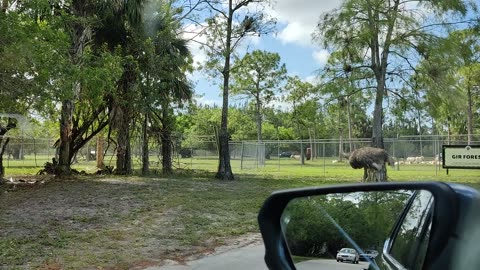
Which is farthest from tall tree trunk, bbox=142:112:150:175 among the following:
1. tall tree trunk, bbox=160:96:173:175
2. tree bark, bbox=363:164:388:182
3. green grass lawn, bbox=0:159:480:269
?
tree bark, bbox=363:164:388:182

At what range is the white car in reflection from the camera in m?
2.02

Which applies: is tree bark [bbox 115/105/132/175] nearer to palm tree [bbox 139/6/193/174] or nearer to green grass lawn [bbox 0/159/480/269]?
palm tree [bbox 139/6/193/174]

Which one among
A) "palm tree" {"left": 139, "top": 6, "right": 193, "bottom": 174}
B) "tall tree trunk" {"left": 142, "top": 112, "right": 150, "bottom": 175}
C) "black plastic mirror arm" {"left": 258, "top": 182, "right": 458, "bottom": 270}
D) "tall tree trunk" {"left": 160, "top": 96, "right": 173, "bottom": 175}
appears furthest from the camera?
"tall tree trunk" {"left": 160, "top": 96, "right": 173, "bottom": 175}

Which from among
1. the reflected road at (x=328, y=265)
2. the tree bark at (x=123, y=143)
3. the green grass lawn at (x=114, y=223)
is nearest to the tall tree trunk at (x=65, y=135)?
the tree bark at (x=123, y=143)

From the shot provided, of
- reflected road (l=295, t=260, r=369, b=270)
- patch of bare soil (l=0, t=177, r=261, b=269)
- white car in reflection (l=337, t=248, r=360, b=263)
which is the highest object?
white car in reflection (l=337, t=248, r=360, b=263)

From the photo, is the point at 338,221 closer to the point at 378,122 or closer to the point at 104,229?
the point at 104,229

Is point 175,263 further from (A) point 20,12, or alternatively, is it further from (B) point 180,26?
(B) point 180,26

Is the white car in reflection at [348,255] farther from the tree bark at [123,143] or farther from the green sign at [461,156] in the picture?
the green sign at [461,156]

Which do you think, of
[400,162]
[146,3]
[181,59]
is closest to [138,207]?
[146,3]

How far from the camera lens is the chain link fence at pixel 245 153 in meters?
26.6

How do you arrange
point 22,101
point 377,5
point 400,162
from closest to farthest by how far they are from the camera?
point 22,101 < point 377,5 < point 400,162

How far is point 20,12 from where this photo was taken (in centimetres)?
1184

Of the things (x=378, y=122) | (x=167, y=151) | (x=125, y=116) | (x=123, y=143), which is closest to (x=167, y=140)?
(x=167, y=151)

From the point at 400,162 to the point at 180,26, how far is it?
16.0 metres
